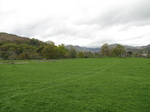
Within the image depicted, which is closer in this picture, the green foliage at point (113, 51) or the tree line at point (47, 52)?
the tree line at point (47, 52)

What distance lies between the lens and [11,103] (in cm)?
512

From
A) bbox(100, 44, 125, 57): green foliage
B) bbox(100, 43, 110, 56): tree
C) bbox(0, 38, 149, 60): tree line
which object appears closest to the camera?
bbox(0, 38, 149, 60): tree line

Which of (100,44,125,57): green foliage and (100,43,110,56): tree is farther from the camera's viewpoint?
(100,43,110,56): tree

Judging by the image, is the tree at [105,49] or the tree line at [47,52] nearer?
the tree line at [47,52]

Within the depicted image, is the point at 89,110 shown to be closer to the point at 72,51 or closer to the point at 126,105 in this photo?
the point at 126,105

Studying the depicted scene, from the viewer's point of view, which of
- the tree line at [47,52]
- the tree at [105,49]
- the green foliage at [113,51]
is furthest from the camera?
the tree at [105,49]

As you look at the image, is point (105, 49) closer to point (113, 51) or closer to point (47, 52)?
point (113, 51)

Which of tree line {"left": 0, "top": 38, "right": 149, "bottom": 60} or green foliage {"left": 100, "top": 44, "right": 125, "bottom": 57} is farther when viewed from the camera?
green foliage {"left": 100, "top": 44, "right": 125, "bottom": 57}

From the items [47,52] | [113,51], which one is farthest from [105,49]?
[47,52]

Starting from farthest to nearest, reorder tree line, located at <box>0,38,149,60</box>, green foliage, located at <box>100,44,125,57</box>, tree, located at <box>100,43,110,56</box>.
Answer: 1. tree, located at <box>100,43,110,56</box>
2. green foliage, located at <box>100,44,125,57</box>
3. tree line, located at <box>0,38,149,60</box>

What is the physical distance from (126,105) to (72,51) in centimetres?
6284

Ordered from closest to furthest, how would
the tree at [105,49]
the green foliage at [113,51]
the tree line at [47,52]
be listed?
the tree line at [47,52]
the green foliage at [113,51]
the tree at [105,49]

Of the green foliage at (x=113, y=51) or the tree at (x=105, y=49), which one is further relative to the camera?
the tree at (x=105, y=49)

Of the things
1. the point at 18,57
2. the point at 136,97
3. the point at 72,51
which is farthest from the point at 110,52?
the point at 136,97
